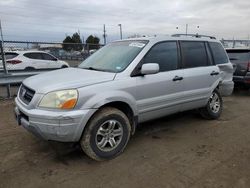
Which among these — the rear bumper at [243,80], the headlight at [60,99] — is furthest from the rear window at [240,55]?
the headlight at [60,99]

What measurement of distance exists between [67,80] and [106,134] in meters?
0.95

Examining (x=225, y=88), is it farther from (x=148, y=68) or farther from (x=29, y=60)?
(x=29, y=60)

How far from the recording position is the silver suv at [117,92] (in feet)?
11.3

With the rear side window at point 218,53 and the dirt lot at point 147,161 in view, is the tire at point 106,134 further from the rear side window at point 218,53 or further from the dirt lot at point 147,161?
the rear side window at point 218,53

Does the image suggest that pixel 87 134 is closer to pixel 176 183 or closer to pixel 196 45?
pixel 176 183

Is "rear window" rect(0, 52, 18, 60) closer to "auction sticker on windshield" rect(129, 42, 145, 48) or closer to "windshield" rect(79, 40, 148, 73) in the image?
"windshield" rect(79, 40, 148, 73)

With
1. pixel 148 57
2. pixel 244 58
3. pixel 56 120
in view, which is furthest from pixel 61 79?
pixel 244 58

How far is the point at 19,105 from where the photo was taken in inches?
153

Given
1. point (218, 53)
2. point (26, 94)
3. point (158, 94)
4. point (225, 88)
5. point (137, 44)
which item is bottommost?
point (225, 88)

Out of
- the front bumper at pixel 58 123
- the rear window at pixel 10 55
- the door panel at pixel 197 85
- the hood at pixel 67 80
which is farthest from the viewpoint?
the rear window at pixel 10 55

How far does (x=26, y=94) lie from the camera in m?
3.89

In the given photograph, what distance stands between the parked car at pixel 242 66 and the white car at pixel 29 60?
7.93 meters

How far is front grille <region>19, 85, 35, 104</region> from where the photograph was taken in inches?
146

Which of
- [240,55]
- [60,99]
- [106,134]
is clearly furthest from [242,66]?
[60,99]
